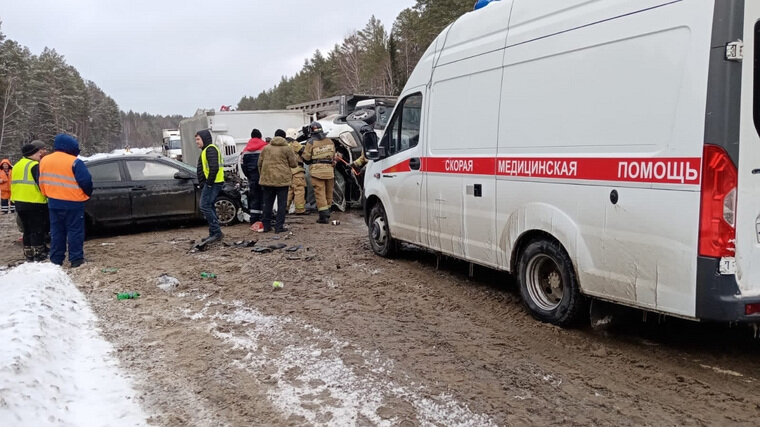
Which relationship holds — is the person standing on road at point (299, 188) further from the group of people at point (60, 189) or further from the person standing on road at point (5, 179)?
the person standing on road at point (5, 179)

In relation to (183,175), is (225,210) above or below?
below

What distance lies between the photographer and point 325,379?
372cm

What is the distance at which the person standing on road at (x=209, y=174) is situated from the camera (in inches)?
333

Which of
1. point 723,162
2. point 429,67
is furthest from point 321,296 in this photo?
point 723,162

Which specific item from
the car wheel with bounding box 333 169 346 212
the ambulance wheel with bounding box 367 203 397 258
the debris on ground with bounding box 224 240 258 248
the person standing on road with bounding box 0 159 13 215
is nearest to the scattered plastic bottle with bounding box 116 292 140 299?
the debris on ground with bounding box 224 240 258 248

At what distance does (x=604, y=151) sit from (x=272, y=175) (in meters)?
6.66

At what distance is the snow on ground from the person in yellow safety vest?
304 centimetres

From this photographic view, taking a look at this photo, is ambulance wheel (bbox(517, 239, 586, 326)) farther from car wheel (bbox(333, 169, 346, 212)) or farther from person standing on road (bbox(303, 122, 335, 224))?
car wheel (bbox(333, 169, 346, 212))

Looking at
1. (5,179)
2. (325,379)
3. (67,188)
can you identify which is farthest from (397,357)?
(5,179)

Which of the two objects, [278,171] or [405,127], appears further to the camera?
[278,171]

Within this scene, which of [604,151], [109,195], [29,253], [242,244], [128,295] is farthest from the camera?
[109,195]

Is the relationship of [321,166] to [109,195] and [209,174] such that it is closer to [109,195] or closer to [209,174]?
[209,174]

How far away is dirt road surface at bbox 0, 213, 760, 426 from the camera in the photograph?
326cm

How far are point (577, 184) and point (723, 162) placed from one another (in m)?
1.03
